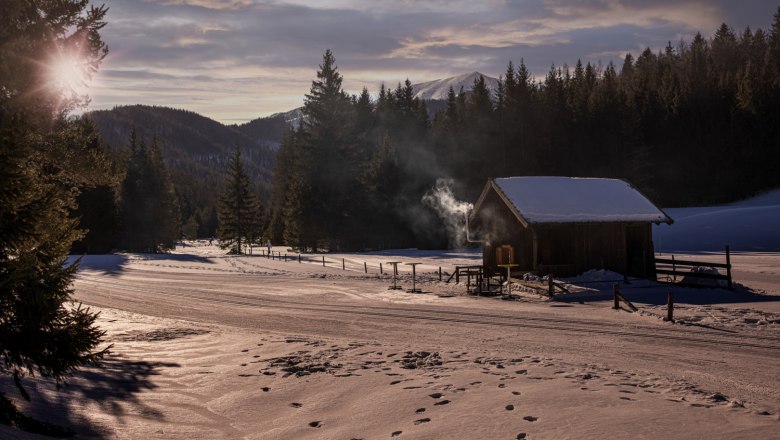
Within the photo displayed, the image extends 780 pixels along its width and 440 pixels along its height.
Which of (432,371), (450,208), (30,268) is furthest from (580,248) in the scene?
(450,208)

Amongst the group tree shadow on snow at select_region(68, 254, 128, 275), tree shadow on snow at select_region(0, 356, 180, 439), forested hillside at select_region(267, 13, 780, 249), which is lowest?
tree shadow on snow at select_region(0, 356, 180, 439)

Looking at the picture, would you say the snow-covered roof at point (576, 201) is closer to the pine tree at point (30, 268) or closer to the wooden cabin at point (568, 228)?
the wooden cabin at point (568, 228)

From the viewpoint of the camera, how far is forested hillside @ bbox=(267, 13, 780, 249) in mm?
66812

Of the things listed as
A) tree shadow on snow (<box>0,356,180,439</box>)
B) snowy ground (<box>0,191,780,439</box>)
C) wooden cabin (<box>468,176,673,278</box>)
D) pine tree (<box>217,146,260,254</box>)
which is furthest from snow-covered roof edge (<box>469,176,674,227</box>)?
pine tree (<box>217,146,260,254</box>)

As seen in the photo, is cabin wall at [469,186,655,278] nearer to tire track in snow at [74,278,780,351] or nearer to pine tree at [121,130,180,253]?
tire track in snow at [74,278,780,351]

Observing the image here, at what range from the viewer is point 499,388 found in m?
10.6

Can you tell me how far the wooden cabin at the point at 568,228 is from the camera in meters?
29.8

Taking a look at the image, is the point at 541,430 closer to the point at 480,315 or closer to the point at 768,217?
the point at 480,315

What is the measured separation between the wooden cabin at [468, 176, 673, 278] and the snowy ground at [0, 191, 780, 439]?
4.76 meters

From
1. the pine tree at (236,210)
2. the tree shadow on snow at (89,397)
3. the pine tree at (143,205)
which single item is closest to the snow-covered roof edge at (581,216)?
the tree shadow on snow at (89,397)

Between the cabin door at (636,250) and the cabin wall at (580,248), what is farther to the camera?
the cabin door at (636,250)

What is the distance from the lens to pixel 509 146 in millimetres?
76688

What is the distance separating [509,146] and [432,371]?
67661 millimetres

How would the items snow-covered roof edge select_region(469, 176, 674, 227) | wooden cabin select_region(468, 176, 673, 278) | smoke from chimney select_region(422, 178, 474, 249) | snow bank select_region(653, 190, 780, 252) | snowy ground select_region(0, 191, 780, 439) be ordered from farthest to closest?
smoke from chimney select_region(422, 178, 474, 249) → snow bank select_region(653, 190, 780, 252) → wooden cabin select_region(468, 176, 673, 278) → snow-covered roof edge select_region(469, 176, 674, 227) → snowy ground select_region(0, 191, 780, 439)
